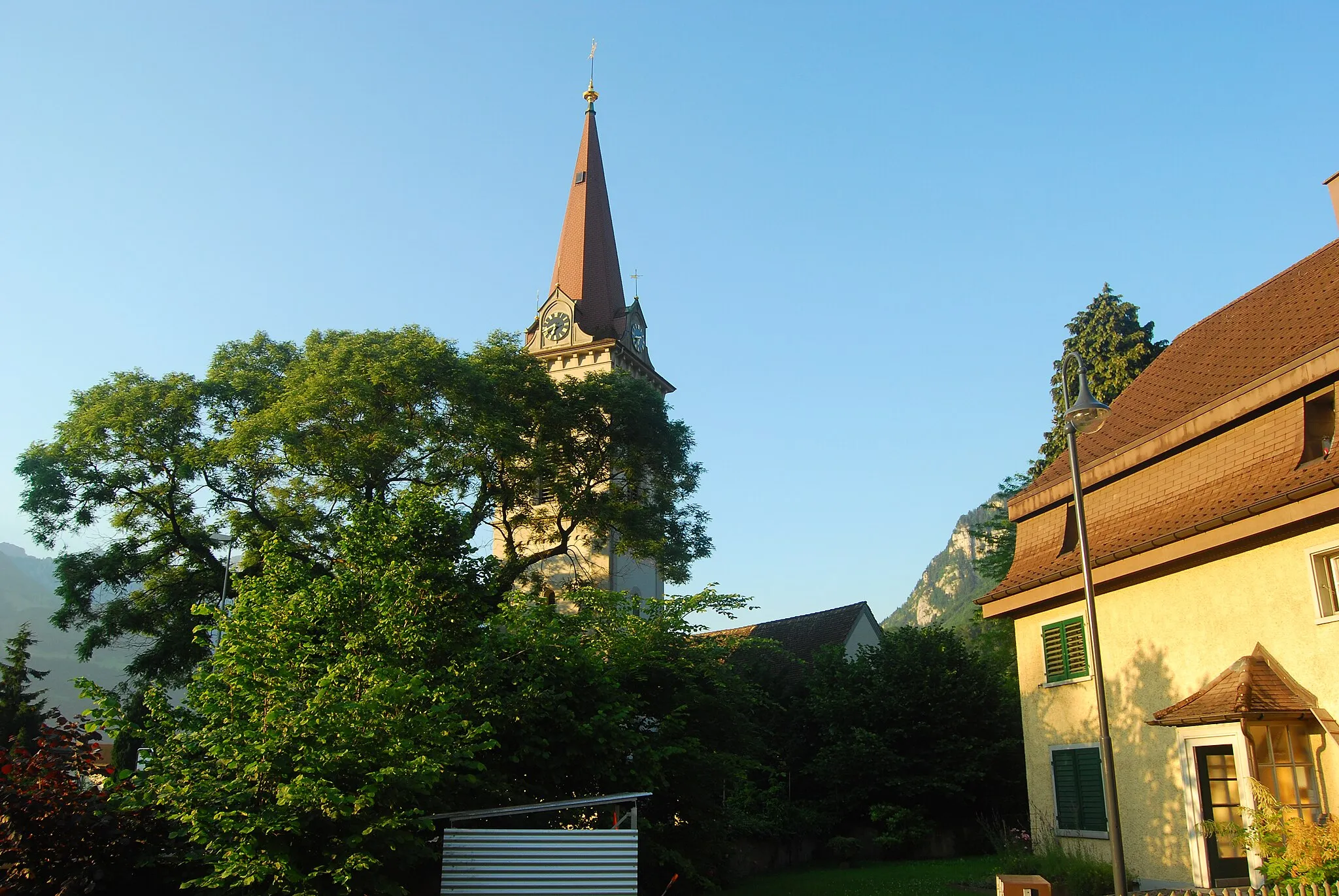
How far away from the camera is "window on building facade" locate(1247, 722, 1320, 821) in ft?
45.6

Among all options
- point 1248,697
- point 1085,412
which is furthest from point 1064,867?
point 1085,412

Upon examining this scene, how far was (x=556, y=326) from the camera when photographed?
55.5 m

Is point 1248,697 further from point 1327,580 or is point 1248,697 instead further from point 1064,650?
point 1064,650

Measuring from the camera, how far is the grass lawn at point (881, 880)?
20828mm

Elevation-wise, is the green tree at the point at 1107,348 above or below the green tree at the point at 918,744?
above

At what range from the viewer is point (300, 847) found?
1182 centimetres

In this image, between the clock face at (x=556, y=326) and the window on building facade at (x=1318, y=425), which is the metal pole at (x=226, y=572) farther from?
the clock face at (x=556, y=326)

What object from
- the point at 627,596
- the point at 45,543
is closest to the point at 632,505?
the point at 627,596

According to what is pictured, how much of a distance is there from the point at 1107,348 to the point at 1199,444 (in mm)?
19651

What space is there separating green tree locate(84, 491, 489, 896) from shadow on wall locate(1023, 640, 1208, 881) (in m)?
10.9

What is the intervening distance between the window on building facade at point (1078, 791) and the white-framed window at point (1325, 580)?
17.1 ft

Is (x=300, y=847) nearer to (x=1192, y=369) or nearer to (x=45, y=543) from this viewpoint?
(x=1192, y=369)

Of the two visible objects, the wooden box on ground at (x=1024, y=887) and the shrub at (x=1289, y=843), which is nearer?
the shrub at (x=1289, y=843)

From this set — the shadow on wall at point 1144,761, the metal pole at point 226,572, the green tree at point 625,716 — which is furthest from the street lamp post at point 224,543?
the shadow on wall at point 1144,761
